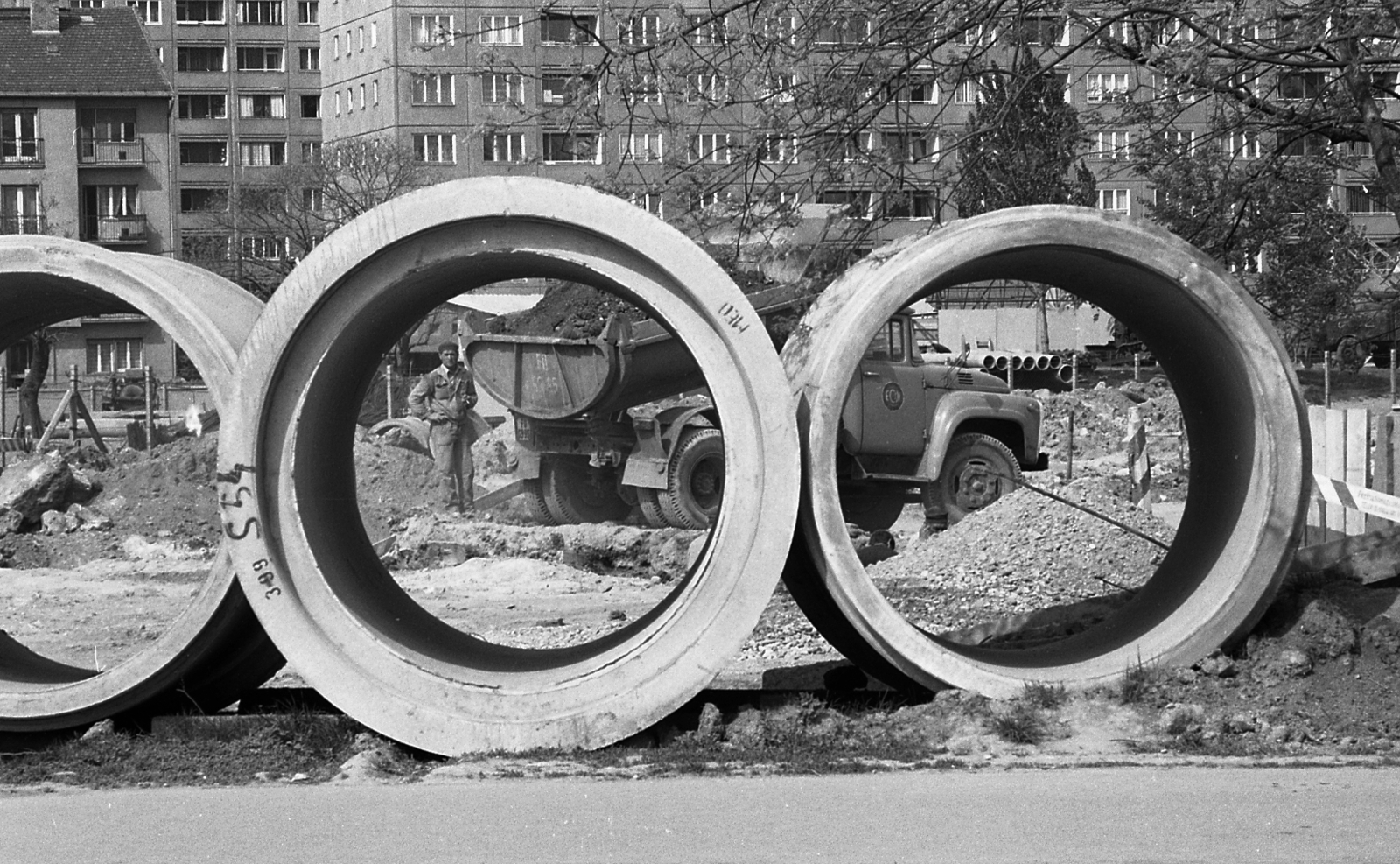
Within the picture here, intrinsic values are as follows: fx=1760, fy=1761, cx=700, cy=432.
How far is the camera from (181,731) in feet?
28.1

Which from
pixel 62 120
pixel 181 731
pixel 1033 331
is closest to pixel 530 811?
pixel 181 731

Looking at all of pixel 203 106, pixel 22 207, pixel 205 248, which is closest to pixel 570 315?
pixel 205 248

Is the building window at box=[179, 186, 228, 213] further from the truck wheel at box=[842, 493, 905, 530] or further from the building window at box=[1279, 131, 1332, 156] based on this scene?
the building window at box=[1279, 131, 1332, 156]

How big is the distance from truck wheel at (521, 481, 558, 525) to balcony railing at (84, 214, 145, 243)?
4911 centimetres

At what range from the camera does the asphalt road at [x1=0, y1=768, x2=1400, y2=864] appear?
21.3 ft

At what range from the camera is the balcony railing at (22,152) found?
64.2 meters

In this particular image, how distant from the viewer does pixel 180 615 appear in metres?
8.69

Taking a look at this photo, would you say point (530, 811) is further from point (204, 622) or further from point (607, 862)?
point (204, 622)

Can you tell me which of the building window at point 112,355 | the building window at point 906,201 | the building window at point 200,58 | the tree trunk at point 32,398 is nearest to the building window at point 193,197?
the building window at point 200,58

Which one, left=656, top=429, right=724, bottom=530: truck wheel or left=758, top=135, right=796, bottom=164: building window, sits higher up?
left=758, top=135, right=796, bottom=164: building window

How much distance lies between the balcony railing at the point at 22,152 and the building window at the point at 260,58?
2337cm

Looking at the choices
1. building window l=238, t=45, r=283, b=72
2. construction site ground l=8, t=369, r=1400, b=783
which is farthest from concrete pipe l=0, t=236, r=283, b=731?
building window l=238, t=45, r=283, b=72

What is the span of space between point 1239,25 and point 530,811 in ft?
18.5

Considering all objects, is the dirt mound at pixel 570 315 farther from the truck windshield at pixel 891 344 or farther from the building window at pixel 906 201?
the building window at pixel 906 201
